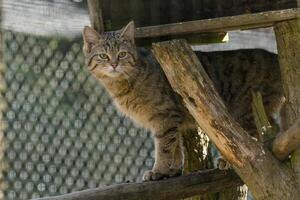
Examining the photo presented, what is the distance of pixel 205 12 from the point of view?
10.9 feet

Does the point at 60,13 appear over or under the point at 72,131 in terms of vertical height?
over

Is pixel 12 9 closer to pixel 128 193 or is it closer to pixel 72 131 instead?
pixel 72 131

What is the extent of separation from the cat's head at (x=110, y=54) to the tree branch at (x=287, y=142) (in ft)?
3.10

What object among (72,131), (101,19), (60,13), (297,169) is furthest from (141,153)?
(297,169)

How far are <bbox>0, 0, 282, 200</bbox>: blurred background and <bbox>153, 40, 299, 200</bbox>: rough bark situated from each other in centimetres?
139

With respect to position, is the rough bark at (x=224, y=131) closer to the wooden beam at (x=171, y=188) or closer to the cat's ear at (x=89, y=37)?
the wooden beam at (x=171, y=188)

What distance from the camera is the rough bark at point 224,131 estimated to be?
2764 mm

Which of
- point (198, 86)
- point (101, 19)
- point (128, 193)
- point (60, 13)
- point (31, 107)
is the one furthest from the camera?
point (31, 107)

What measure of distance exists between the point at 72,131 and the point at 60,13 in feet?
2.70

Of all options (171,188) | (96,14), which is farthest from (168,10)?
Answer: (171,188)

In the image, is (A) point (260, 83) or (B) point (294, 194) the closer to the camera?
(B) point (294, 194)

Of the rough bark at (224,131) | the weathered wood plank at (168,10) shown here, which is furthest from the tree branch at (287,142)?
the weathered wood plank at (168,10)

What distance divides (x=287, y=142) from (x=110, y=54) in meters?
1.09

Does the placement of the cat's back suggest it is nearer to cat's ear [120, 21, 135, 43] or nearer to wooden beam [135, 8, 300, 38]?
cat's ear [120, 21, 135, 43]
